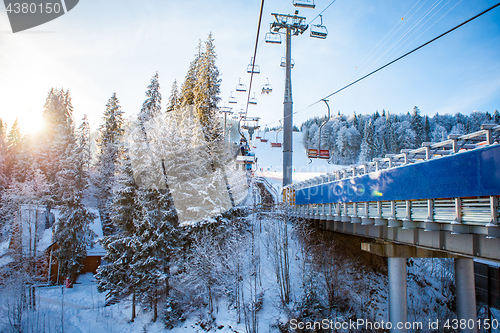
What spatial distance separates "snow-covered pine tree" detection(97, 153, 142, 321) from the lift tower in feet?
34.1

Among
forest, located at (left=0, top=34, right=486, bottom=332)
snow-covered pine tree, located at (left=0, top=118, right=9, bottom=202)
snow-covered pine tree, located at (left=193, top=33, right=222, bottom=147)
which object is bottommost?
forest, located at (left=0, top=34, right=486, bottom=332)

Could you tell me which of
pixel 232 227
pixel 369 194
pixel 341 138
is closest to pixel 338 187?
pixel 369 194

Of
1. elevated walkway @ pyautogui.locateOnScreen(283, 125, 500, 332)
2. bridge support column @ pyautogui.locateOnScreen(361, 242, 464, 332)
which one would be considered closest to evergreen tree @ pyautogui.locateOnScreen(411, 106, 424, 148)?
bridge support column @ pyautogui.locateOnScreen(361, 242, 464, 332)

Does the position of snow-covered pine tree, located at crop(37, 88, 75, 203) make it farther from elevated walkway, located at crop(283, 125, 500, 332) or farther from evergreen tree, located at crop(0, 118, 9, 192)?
elevated walkway, located at crop(283, 125, 500, 332)

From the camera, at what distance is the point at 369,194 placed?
10.1 m

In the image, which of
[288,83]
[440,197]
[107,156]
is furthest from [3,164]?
[440,197]

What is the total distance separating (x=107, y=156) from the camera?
Result: 34.8 meters

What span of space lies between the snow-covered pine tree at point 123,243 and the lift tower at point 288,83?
1038 centimetres

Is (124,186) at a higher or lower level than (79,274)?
higher

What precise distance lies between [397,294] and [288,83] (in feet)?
46.9

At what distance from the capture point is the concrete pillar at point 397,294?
10.0 metres

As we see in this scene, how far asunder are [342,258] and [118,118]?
35691 millimetres

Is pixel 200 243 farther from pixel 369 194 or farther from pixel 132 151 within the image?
pixel 369 194

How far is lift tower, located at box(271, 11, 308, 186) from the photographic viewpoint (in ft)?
62.5
